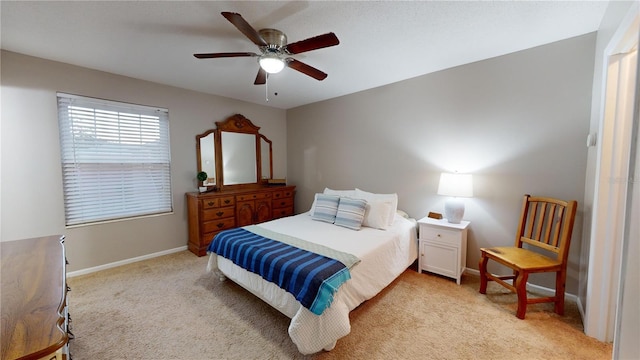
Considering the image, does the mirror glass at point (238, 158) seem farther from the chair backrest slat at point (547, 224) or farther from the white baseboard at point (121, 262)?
the chair backrest slat at point (547, 224)

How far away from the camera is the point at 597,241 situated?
1.73m

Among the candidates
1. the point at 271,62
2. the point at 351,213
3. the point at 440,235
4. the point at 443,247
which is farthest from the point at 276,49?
the point at 443,247

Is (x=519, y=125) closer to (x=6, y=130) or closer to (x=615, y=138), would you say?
(x=615, y=138)

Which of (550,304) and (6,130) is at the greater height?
(6,130)

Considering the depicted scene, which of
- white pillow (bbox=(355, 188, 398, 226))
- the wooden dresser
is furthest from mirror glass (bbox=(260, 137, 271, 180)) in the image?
white pillow (bbox=(355, 188, 398, 226))

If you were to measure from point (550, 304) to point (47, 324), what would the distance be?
11.1 feet

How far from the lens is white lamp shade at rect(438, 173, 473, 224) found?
102 inches

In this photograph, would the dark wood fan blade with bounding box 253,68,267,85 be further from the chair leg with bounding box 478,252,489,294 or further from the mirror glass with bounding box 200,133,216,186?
the chair leg with bounding box 478,252,489,294

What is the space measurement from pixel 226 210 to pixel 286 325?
2173 millimetres

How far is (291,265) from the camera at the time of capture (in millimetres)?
1848

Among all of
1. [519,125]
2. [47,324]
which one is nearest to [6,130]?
[47,324]

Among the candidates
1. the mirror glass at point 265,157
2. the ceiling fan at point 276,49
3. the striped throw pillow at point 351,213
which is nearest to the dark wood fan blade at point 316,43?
the ceiling fan at point 276,49

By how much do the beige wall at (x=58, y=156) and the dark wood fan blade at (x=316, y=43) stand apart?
2.44 m

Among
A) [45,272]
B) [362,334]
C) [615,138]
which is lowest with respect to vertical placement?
[362,334]
